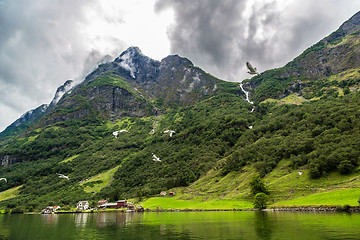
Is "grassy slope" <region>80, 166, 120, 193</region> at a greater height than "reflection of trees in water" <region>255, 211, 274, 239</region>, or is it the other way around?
"grassy slope" <region>80, 166, 120, 193</region>

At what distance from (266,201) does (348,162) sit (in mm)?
31438

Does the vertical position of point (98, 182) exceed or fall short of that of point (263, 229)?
it exceeds it

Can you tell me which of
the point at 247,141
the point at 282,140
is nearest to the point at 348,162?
the point at 282,140

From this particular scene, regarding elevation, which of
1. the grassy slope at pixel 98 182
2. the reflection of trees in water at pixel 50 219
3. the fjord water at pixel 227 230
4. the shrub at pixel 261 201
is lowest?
→ the reflection of trees in water at pixel 50 219

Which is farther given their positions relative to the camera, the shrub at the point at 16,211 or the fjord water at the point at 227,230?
the shrub at the point at 16,211

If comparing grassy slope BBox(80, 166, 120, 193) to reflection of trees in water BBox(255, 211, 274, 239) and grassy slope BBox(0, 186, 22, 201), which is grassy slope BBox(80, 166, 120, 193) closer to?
grassy slope BBox(0, 186, 22, 201)

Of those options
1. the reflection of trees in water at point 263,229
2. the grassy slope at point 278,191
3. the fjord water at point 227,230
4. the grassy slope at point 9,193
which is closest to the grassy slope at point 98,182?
the grassy slope at point 9,193

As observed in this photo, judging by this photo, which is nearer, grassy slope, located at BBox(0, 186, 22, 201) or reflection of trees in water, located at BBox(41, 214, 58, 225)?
reflection of trees in water, located at BBox(41, 214, 58, 225)

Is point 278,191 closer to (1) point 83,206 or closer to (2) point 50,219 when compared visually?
(2) point 50,219

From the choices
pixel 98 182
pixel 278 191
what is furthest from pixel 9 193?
pixel 278 191

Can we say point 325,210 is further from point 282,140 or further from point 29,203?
point 29,203

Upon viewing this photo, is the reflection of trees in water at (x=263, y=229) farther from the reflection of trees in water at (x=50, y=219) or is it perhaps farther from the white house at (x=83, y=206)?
the white house at (x=83, y=206)

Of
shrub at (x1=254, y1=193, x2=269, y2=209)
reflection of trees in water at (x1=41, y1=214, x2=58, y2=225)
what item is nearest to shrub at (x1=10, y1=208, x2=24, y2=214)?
reflection of trees in water at (x1=41, y1=214, x2=58, y2=225)

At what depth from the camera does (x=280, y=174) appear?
85125 millimetres
